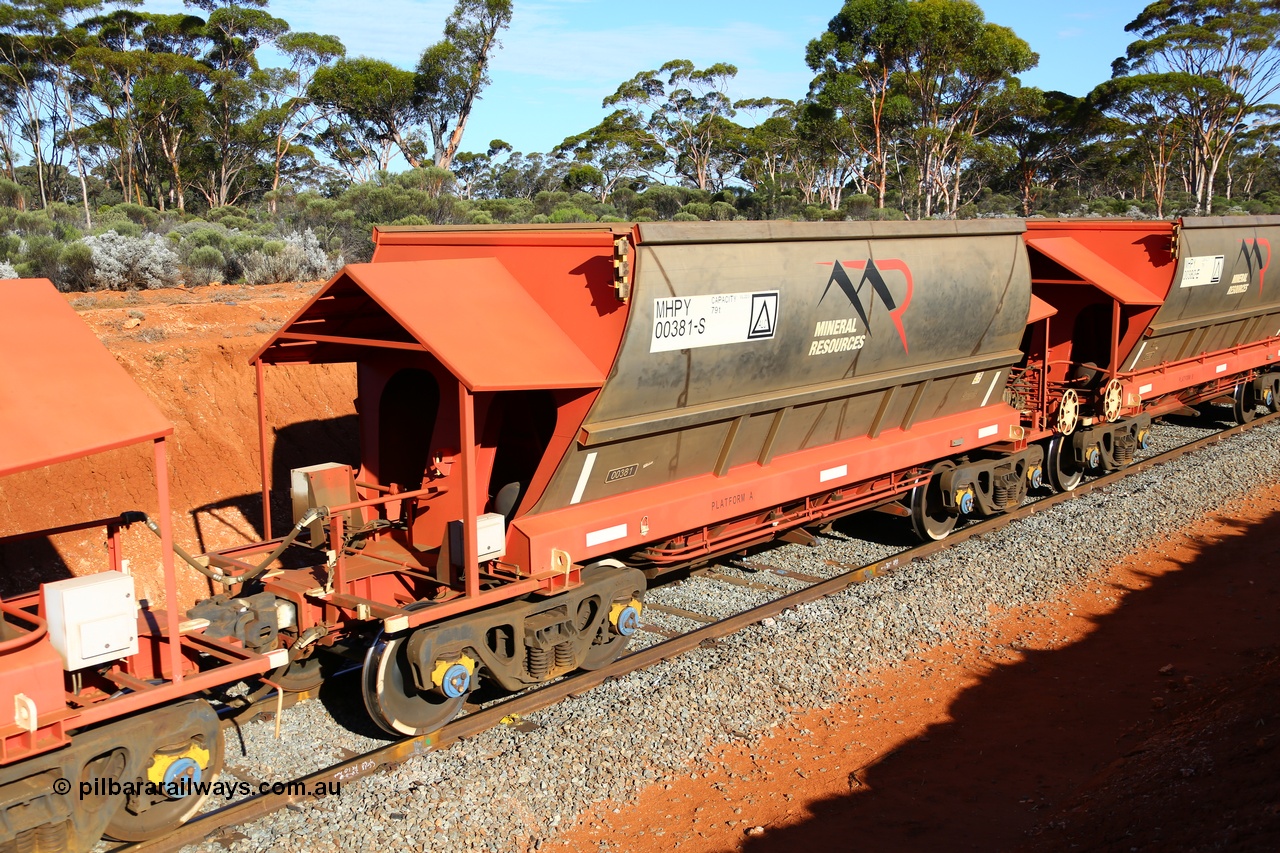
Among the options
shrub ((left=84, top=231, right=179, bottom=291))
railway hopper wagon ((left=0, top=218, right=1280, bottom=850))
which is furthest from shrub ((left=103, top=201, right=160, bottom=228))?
railway hopper wagon ((left=0, top=218, right=1280, bottom=850))

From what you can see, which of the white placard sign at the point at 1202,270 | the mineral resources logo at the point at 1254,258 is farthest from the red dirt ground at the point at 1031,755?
the mineral resources logo at the point at 1254,258

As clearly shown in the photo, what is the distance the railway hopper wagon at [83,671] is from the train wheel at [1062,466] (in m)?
10.2

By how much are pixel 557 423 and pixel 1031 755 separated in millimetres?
3719

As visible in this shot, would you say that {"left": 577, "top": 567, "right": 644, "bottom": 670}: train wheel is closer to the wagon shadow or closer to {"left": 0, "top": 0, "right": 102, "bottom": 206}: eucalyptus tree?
the wagon shadow

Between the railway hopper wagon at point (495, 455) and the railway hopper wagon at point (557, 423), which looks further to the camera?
the railway hopper wagon at point (557, 423)

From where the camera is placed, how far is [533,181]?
55.5 meters

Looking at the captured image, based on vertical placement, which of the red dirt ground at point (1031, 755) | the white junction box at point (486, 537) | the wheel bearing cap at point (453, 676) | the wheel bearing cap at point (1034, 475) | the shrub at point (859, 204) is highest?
the shrub at point (859, 204)

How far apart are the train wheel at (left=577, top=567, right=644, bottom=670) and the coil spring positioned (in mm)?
398

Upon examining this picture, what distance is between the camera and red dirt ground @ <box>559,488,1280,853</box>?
5375 millimetres

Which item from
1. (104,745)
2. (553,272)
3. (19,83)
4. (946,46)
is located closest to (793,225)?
(553,272)

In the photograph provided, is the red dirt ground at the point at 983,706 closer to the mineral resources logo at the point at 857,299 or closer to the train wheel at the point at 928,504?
the train wheel at the point at 928,504

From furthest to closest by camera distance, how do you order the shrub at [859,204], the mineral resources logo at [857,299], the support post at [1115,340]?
the shrub at [859,204], the support post at [1115,340], the mineral resources logo at [857,299]

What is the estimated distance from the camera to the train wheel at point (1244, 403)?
17.5 metres

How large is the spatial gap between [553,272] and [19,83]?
41.8 meters
